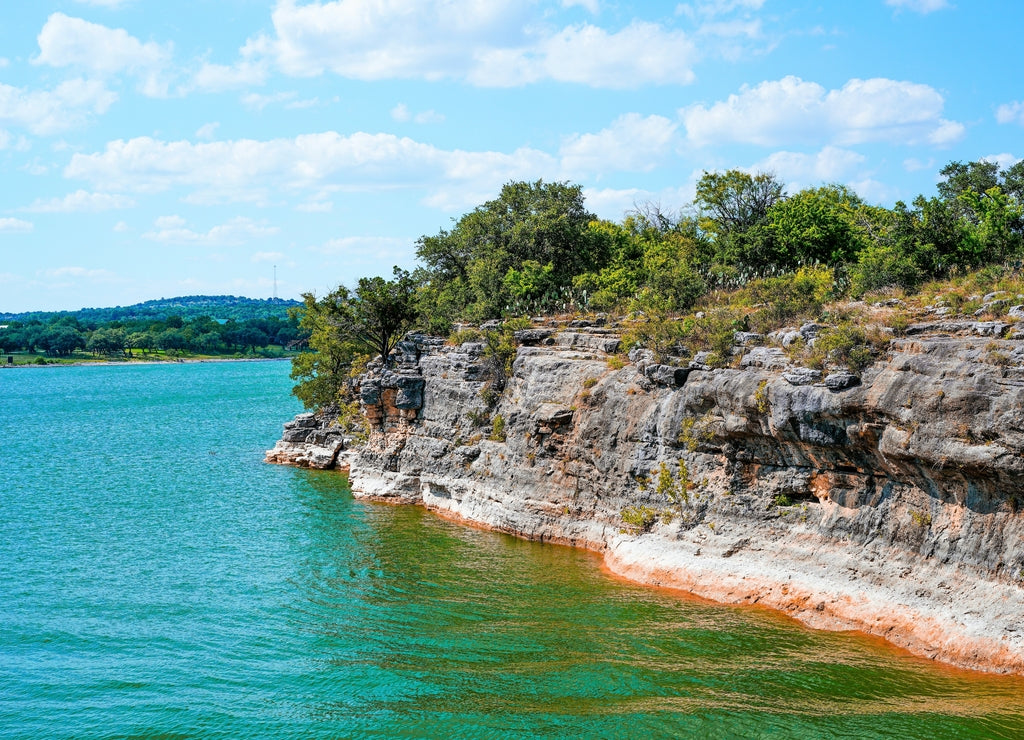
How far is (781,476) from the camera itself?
2800 centimetres

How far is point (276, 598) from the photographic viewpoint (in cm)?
2842

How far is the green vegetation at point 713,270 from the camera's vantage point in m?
32.3

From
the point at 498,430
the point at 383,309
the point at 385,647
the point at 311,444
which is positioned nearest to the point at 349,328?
the point at 383,309

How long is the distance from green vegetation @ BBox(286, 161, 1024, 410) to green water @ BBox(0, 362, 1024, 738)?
340 inches

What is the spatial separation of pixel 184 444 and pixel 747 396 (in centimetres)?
4773

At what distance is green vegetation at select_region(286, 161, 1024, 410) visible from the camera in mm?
32281

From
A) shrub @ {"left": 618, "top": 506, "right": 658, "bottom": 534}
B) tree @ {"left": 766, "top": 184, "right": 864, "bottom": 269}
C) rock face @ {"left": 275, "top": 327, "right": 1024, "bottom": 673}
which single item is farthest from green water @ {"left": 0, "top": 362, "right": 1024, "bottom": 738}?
tree @ {"left": 766, "top": 184, "right": 864, "bottom": 269}

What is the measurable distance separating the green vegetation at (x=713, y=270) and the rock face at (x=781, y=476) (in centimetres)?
128

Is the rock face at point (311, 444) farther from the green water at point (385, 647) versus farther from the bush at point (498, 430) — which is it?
the bush at point (498, 430)

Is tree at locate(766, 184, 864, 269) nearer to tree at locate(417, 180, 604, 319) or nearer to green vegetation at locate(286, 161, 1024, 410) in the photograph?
green vegetation at locate(286, 161, 1024, 410)

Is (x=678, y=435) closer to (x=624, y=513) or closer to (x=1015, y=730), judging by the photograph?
(x=624, y=513)

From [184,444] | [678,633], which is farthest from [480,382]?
[184,444]

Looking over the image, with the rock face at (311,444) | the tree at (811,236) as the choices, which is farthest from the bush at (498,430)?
the tree at (811,236)

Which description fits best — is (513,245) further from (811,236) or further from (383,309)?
(811,236)
